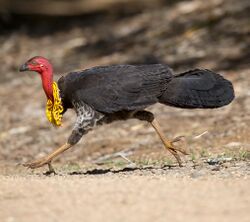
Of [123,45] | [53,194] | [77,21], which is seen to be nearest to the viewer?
[53,194]

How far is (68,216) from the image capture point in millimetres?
5777

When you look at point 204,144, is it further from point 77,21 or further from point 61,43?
point 77,21

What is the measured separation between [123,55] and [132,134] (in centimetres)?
521

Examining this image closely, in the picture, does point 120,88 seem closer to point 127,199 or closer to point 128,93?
point 128,93

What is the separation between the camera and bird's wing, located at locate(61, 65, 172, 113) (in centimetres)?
820

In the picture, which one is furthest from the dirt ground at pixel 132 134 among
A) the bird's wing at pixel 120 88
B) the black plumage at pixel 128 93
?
the bird's wing at pixel 120 88

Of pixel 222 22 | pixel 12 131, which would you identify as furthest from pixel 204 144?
pixel 222 22

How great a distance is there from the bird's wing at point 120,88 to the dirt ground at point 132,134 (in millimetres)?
695

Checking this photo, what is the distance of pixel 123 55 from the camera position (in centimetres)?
1692

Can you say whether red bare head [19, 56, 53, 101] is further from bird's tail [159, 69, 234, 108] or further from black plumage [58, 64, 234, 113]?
bird's tail [159, 69, 234, 108]

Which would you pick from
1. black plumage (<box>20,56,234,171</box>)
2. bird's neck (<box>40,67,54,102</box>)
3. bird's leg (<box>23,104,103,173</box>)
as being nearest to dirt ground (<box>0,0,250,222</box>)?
bird's leg (<box>23,104,103,173</box>)

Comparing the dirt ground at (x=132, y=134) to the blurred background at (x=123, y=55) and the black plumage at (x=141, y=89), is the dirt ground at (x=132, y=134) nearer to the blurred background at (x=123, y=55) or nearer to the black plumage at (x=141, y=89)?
the blurred background at (x=123, y=55)

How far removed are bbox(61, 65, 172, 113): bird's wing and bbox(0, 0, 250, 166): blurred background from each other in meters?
1.27

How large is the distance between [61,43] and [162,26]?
8.33 ft
